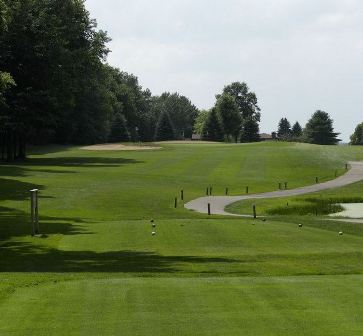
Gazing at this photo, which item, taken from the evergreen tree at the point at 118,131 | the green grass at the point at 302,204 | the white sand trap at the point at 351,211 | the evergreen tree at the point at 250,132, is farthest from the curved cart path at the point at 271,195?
the evergreen tree at the point at 250,132

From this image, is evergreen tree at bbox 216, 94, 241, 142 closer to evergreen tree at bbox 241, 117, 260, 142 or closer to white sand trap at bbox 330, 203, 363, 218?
evergreen tree at bbox 241, 117, 260, 142

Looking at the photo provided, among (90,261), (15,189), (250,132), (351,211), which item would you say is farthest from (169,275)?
(250,132)

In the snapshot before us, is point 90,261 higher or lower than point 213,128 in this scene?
lower

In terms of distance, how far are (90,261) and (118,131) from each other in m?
126

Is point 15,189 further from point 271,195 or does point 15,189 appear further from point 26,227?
point 271,195

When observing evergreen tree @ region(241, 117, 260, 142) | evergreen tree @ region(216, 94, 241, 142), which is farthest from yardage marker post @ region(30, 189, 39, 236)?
evergreen tree @ region(241, 117, 260, 142)

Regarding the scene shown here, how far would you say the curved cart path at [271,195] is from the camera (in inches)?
1705

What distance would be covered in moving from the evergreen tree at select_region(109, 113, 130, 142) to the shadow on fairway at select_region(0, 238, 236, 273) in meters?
122

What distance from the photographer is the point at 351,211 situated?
43062mm

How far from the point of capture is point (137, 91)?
200 metres

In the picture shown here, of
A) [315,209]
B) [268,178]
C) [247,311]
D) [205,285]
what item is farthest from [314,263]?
[268,178]

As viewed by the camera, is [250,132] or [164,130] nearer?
[164,130]

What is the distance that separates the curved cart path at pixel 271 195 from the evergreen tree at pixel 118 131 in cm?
7622

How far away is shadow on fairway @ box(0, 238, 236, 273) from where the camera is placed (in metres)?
16.5
